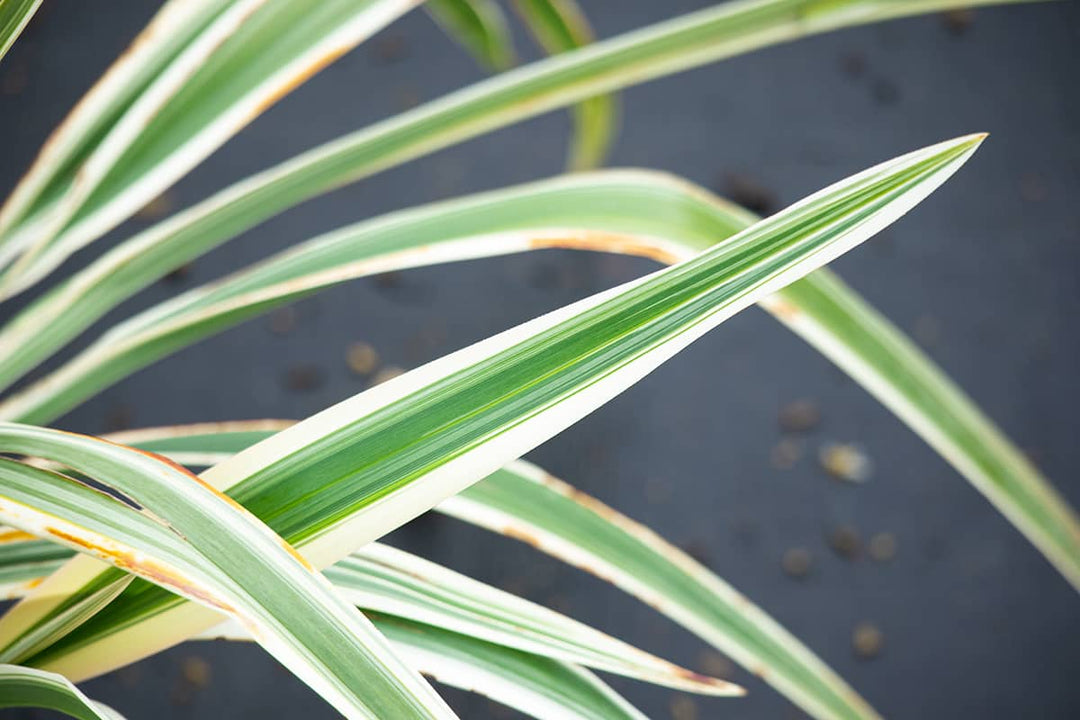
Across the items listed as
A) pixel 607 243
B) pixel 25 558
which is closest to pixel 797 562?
pixel 607 243

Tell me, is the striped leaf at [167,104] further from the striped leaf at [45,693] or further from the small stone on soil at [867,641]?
the small stone on soil at [867,641]

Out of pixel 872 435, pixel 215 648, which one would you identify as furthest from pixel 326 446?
pixel 872 435

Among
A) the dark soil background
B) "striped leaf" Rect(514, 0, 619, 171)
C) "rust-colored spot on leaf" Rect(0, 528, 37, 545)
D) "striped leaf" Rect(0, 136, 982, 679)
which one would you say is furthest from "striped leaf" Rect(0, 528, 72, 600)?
the dark soil background

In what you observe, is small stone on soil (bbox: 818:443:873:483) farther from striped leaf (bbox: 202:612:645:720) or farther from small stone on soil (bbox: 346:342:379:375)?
striped leaf (bbox: 202:612:645:720)

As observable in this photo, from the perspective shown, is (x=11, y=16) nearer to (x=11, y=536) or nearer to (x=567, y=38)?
(x=11, y=536)

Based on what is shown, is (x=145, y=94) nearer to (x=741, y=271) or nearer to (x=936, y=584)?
(x=741, y=271)


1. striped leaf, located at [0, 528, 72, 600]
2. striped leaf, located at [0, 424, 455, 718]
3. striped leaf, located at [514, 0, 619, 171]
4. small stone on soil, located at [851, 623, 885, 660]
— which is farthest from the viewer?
small stone on soil, located at [851, 623, 885, 660]

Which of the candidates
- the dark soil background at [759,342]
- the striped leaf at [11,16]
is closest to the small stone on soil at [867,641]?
the dark soil background at [759,342]
